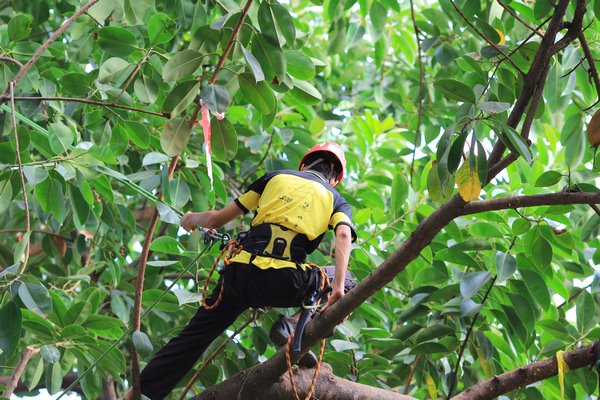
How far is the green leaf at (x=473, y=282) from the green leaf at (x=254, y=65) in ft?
4.06

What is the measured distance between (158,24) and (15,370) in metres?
1.79

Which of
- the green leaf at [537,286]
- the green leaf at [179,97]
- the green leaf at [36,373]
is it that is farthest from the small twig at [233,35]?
the green leaf at [36,373]

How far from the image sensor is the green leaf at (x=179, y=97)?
3.26 meters

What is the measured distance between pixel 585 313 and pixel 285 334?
4.18 feet

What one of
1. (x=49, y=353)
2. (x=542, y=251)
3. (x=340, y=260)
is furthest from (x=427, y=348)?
(x=49, y=353)

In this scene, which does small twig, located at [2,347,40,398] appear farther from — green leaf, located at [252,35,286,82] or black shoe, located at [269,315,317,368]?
green leaf, located at [252,35,286,82]

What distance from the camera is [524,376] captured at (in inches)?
134

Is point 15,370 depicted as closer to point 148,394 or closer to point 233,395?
point 148,394

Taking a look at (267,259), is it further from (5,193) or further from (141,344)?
(5,193)

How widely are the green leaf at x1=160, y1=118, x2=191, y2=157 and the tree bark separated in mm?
896

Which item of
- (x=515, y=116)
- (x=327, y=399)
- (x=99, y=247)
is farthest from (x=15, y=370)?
(x=515, y=116)

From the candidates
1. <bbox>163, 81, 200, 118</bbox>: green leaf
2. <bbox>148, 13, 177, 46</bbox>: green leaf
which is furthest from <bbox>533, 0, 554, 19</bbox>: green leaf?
<bbox>148, 13, 177, 46</bbox>: green leaf

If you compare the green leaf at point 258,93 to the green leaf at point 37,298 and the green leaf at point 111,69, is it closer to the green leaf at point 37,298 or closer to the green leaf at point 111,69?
the green leaf at point 111,69

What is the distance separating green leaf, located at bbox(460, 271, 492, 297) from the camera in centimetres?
367
